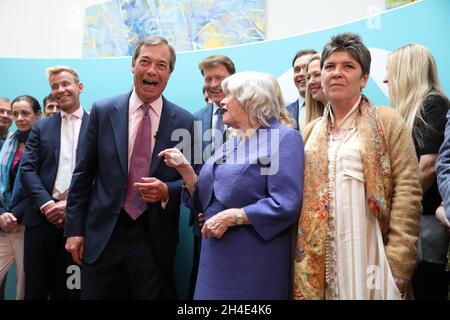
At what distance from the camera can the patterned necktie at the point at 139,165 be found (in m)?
2.46

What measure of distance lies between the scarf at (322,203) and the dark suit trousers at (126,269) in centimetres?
81

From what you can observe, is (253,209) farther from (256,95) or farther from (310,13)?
(310,13)

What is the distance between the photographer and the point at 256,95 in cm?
222

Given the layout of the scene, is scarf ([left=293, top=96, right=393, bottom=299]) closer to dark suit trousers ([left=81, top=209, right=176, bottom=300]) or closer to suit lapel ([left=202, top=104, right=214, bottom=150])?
dark suit trousers ([left=81, top=209, right=176, bottom=300])

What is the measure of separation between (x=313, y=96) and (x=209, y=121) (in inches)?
28.9

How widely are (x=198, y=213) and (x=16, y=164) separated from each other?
214 cm

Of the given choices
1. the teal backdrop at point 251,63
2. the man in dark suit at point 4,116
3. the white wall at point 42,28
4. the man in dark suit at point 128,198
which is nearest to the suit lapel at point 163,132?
the man in dark suit at point 128,198

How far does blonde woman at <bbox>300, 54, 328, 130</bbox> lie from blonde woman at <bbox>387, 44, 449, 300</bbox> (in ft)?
1.59

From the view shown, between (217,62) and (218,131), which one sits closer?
(218,131)

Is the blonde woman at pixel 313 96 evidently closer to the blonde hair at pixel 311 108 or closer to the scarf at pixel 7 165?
the blonde hair at pixel 311 108

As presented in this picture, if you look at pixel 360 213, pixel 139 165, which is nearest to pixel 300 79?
pixel 139 165

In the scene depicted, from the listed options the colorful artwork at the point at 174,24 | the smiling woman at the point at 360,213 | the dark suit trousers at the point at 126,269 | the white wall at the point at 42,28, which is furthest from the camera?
the white wall at the point at 42,28
